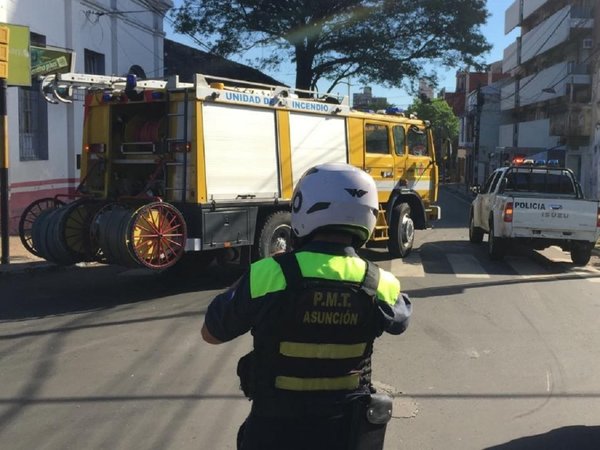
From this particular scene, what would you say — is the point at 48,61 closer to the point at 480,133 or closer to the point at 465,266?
the point at 465,266

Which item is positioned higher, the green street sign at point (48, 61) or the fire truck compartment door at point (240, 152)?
the green street sign at point (48, 61)

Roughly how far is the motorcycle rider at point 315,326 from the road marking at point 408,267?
8.24 metres

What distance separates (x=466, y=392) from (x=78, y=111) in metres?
14.2

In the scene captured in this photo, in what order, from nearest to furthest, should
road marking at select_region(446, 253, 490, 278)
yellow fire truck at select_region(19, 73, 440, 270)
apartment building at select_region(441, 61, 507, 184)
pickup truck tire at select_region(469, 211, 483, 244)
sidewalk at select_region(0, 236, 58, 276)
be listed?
1. yellow fire truck at select_region(19, 73, 440, 270)
2. sidewalk at select_region(0, 236, 58, 276)
3. road marking at select_region(446, 253, 490, 278)
4. pickup truck tire at select_region(469, 211, 483, 244)
5. apartment building at select_region(441, 61, 507, 184)

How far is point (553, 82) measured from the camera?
3772 cm

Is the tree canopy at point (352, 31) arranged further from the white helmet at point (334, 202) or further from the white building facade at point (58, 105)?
the white helmet at point (334, 202)

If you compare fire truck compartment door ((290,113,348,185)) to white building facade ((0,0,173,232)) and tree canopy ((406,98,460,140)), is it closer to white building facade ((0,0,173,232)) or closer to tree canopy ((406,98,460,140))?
white building facade ((0,0,173,232))

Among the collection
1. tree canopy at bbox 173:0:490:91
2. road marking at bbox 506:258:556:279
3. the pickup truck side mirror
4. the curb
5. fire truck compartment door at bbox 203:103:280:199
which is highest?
tree canopy at bbox 173:0:490:91

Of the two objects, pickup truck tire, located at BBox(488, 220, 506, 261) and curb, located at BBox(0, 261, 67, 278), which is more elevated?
pickup truck tire, located at BBox(488, 220, 506, 261)

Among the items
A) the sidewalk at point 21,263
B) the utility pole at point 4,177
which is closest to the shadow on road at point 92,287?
A: the sidewalk at point 21,263

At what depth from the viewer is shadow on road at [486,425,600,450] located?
163 inches

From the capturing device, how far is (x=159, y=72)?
73.1 feet

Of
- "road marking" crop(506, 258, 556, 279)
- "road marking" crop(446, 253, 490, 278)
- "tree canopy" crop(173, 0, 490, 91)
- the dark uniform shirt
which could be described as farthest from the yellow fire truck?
"tree canopy" crop(173, 0, 490, 91)

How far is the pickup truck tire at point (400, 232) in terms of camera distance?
12.1 m
